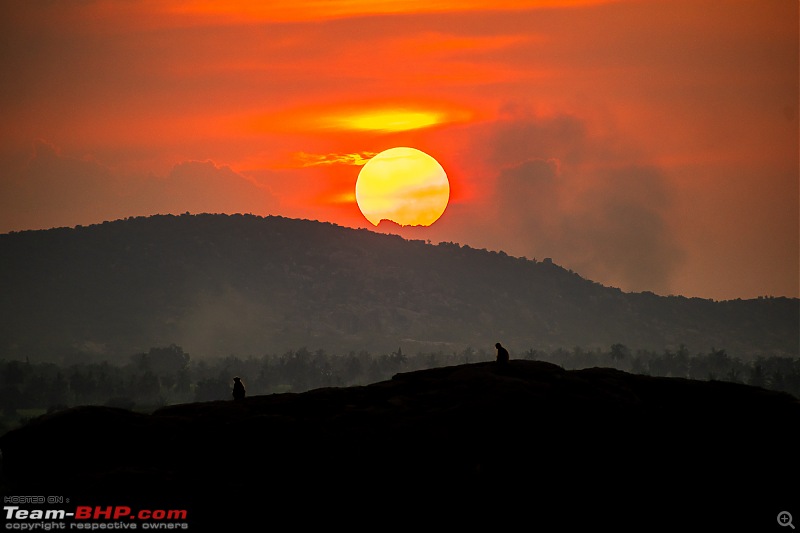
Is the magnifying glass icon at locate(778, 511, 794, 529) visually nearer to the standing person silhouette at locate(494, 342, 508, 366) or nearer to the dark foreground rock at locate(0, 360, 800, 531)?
the dark foreground rock at locate(0, 360, 800, 531)

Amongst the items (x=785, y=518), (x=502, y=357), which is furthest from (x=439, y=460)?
(x=785, y=518)

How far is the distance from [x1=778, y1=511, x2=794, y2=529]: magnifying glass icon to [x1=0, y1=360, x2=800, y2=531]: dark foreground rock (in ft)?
0.92

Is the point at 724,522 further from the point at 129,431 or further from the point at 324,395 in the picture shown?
the point at 129,431

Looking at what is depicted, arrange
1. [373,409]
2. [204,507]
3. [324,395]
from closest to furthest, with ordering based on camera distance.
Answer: [204,507] < [373,409] < [324,395]

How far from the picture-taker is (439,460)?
4762cm

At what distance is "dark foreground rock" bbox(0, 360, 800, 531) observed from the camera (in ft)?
152

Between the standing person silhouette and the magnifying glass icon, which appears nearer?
the magnifying glass icon

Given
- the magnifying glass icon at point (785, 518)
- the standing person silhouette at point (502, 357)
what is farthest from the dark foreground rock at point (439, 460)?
the standing person silhouette at point (502, 357)

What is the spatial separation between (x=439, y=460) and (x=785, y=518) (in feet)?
55.2

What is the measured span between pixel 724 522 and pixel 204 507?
79.8 ft

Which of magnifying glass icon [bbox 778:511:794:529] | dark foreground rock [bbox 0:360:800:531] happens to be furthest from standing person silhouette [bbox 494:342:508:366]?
magnifying glass icon [bbox 778:511:794:529]

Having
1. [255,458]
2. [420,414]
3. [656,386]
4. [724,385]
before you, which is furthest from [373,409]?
[724,385]

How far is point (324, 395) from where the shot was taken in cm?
5597

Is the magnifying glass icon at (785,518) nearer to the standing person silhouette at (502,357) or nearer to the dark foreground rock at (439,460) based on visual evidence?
the dark foreground rock at (439,460)
